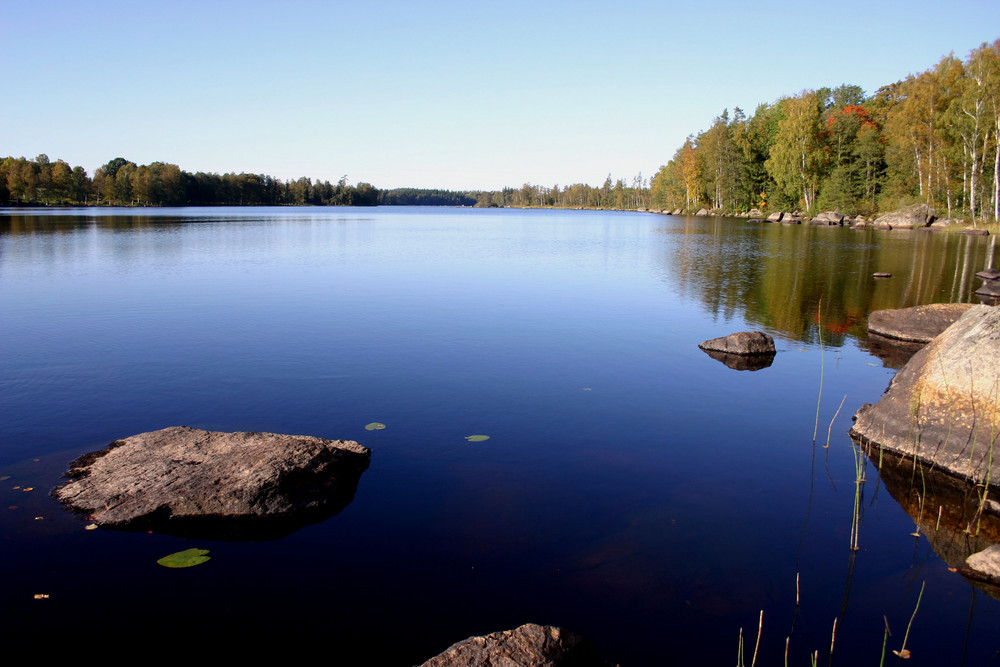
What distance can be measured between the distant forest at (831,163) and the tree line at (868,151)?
0.34 feet

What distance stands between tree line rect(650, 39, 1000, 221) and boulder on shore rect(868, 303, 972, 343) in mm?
38224

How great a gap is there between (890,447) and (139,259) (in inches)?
1111

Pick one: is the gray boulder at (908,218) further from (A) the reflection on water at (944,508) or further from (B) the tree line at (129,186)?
(B) the tree line at (129,186)

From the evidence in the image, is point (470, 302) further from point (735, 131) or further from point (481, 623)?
point (735, 131)

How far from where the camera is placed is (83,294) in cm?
1827

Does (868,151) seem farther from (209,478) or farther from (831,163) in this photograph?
(209,478)

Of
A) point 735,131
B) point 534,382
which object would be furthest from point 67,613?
point 735,131

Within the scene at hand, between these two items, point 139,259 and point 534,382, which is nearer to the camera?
point 534,382

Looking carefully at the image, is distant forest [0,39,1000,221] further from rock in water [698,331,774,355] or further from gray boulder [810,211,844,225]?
rock in water [698,331,774,355]

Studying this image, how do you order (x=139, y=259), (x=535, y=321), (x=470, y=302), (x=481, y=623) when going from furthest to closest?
(x=139, y=259), (x=470, y=302), (x=535, y=321), (x=481, y=623)

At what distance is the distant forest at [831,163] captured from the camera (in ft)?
154

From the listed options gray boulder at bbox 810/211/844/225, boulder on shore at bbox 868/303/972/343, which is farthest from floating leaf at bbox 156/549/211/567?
gray boulder at bbox 810/211/844/225

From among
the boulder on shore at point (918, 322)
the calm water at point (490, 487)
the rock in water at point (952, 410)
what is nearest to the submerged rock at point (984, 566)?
the calm water at point (490, 487)

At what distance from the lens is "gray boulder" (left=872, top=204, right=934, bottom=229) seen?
2071 inches
